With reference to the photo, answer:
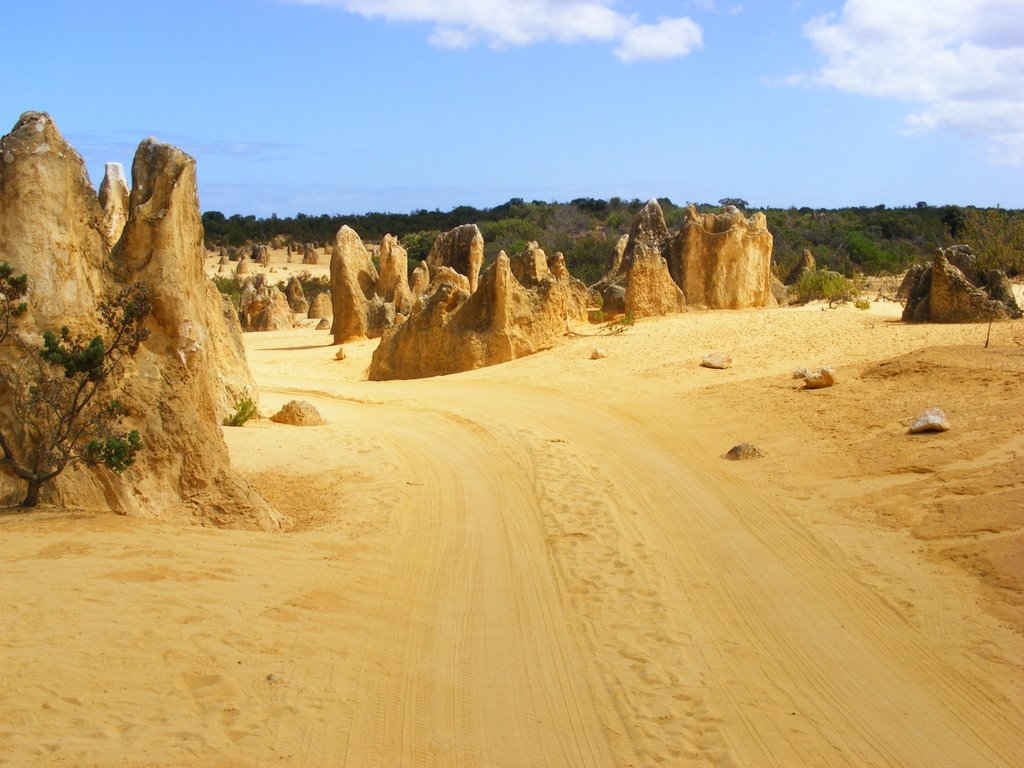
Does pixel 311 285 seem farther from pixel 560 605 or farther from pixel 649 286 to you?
pixel 560 605

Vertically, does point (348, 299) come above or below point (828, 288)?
below

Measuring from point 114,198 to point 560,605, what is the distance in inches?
383

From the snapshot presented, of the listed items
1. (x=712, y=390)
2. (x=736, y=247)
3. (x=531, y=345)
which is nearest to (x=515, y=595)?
(x=712, y=390)

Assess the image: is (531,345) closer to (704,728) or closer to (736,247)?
(736,247)

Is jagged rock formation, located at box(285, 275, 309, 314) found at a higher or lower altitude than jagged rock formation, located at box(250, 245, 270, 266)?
lower

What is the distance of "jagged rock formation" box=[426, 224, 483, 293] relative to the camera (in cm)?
2889

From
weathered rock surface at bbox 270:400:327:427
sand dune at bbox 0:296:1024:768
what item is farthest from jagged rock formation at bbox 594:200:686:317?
weathered rock surface at bbox 270:400:327:427

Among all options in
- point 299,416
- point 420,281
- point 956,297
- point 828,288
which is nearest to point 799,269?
point 828,288

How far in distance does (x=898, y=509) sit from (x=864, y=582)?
177cm

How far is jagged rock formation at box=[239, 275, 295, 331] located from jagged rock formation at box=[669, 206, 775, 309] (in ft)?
54.6

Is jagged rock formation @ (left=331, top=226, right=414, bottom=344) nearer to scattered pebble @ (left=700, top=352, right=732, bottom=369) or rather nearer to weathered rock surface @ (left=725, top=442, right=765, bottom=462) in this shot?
scattered pebble @ (left=700, top=352, right=732, bottom=369)

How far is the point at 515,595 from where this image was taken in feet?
23.5

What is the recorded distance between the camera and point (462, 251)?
95.5 ft

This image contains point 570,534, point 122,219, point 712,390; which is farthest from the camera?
point 712,390
